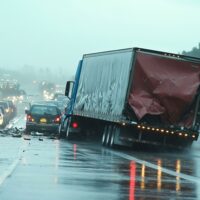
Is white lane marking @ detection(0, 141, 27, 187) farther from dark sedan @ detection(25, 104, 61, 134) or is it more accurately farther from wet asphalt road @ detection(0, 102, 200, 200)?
dark sedan @ detection(25, 104, 61, 134)

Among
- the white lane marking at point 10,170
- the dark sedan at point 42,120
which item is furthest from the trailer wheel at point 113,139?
the dark sedan at point 42,120

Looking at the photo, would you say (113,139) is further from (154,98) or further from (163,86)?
(163,86)

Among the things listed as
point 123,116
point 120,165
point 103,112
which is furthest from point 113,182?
point 103,112

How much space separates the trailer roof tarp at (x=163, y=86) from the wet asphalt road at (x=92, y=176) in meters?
2.50

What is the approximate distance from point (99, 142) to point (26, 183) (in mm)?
21662

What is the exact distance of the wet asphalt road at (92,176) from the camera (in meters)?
14.4

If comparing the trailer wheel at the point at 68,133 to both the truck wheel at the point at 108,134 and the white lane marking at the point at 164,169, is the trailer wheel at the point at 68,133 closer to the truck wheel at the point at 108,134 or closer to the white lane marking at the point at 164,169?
the truck wheel at the point at 108,134

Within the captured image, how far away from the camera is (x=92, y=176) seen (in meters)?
17.7

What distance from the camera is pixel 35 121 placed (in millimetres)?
42156

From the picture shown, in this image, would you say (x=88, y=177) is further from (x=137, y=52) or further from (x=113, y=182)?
(x=137, y=52)

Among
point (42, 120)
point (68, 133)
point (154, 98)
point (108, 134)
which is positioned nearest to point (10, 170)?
point (154, 98)

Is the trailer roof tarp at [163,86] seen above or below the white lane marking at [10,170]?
above

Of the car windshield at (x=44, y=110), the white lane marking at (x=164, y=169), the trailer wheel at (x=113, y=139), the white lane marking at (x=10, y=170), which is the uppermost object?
the car windshield at (x=44, y=110)

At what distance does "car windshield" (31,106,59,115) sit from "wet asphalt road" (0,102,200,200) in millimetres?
15420
